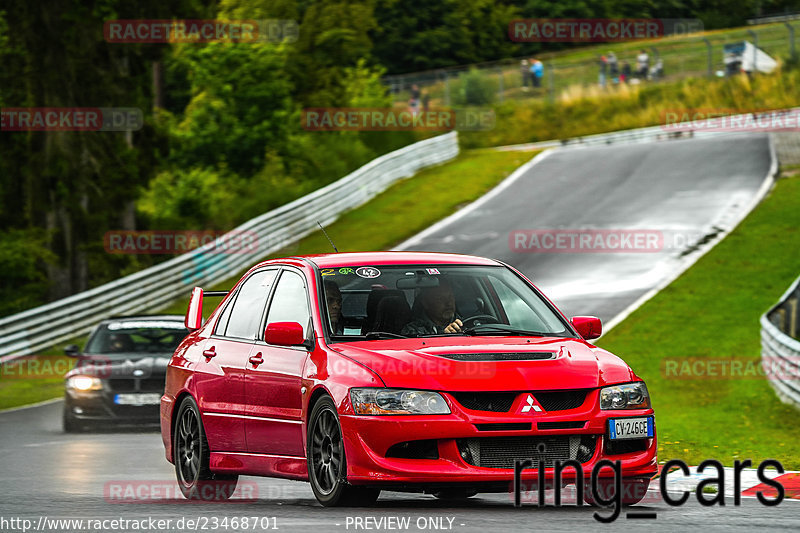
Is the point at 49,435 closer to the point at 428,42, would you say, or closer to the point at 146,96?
Result: the point at 146,96

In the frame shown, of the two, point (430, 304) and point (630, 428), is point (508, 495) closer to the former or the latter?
point (430, 304)

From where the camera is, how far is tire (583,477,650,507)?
28.7 ft

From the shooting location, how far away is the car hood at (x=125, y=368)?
60.5 ft

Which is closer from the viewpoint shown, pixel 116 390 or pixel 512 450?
pixel 512 450

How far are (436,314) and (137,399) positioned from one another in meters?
9.44

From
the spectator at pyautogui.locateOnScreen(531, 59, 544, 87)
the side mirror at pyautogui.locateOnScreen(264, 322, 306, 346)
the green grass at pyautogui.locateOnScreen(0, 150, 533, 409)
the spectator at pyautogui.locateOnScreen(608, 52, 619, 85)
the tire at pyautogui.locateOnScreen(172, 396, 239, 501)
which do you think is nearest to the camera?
the side mirror at pyautogui.locateOnScreen(264, 322, 306, 346)

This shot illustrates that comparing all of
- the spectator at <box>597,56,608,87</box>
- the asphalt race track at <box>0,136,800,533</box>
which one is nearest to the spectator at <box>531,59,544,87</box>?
the spectator at <box>597,56,608,87</box>

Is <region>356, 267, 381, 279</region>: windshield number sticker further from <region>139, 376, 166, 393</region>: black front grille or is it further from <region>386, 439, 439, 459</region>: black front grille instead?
<region>139, 376, 166, 393</region>: black front grille

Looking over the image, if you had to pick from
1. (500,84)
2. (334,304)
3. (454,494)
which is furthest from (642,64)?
(454,494)

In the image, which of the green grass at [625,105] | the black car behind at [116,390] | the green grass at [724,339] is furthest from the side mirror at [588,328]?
the green grass at [625,105]

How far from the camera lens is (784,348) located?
18938 mm

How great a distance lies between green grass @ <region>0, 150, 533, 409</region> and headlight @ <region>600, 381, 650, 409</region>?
19723 mm

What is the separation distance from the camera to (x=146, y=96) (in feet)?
130

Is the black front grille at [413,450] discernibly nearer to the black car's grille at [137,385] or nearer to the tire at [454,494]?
the tire at [454,494]
